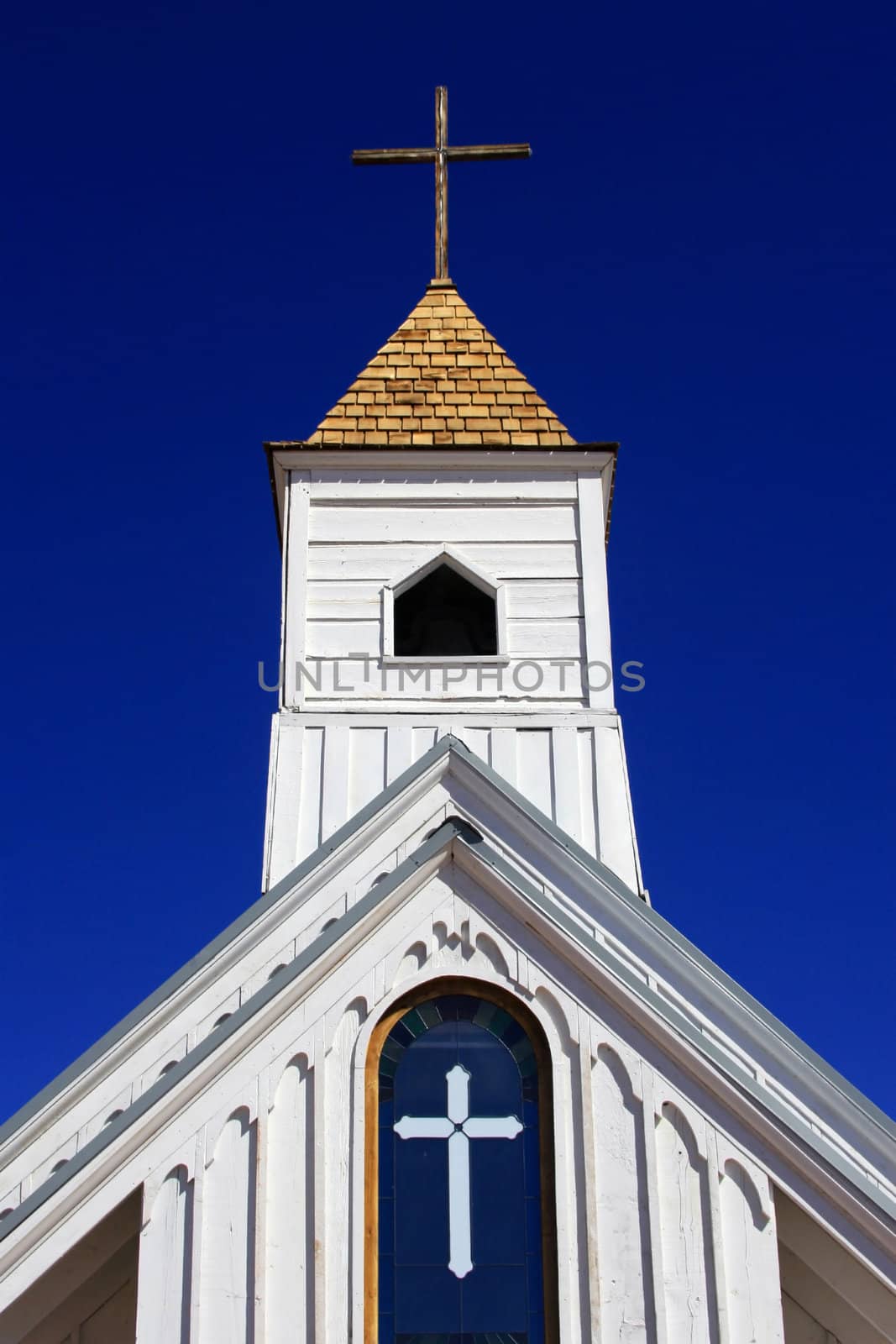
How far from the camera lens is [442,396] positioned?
1530 centimetres

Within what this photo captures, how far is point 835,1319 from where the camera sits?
28.8 feet

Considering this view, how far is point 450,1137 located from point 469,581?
6.17m

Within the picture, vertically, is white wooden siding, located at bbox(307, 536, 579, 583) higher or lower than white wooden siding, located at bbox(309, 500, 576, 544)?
lower

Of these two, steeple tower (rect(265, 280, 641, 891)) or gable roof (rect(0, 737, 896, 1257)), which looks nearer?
gable roof (rect(0, 737, 896, 1257))

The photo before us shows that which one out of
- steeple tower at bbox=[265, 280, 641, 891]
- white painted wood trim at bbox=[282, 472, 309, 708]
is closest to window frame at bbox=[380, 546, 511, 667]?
steeple tower at bbox=[265, 280, 641, 891]

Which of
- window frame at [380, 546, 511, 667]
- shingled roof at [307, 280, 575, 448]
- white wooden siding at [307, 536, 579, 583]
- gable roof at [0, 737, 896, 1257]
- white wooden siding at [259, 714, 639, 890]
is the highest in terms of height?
shingled roof at [307, 280, 575, 448]

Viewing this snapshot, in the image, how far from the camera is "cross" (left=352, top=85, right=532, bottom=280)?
1692cm

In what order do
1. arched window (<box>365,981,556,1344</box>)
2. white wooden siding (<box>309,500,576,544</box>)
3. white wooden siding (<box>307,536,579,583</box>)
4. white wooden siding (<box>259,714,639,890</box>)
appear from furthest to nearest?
white wooden siding (<box>309,500,576,544</box>), white wooden siding (<box>307,536,579,583</box>), white wooden siding (<box>259,714,639,890</box>), arched window (<box>365,981,556,1344</box>)

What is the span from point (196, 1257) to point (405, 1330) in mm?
1093

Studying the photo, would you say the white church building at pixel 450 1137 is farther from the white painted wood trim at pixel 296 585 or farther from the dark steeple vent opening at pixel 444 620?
the dark steeple vent opening at pixel 444 620

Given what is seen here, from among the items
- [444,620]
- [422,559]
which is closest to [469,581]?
[422,559]

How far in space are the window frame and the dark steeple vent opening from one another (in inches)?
14.9

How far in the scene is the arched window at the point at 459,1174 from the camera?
816cm

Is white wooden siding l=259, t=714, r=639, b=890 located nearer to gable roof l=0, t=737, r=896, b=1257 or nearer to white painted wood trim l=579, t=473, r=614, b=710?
white painted wood trim l=579, t=473, r=614, b=710
